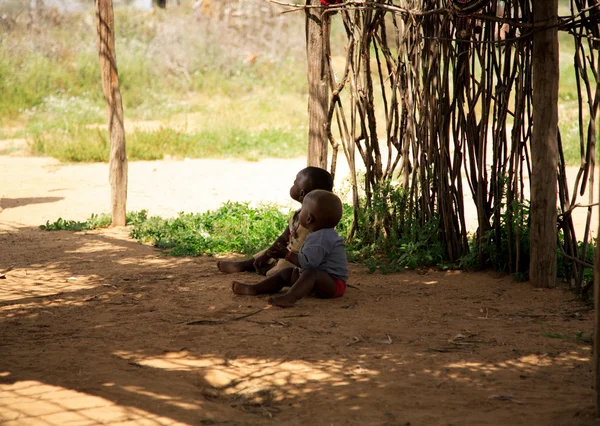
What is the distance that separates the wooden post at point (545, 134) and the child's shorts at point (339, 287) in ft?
3.94

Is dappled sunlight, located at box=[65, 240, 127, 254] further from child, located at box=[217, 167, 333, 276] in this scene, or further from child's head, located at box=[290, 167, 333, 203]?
child's head, located at box=[290, 167, 333, 203]

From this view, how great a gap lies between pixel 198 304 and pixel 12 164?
7395 millimetres

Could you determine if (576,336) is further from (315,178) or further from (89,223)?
(89,223)

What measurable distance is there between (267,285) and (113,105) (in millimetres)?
3318

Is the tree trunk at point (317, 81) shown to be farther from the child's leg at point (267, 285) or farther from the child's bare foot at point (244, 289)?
the child's bare foot at point (244, 289)

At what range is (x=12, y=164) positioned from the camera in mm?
10281

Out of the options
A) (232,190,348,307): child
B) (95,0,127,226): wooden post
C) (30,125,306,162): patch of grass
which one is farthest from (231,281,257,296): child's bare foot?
(30,125,306,162): patch of grass

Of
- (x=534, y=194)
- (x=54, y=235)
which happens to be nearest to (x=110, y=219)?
(x=54, y=235)

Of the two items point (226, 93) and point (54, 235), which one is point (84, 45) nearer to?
point (226, 93)

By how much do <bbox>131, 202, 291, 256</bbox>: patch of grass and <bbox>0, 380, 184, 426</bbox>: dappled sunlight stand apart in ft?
9.23

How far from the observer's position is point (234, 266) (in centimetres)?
478

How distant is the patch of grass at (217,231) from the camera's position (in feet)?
18.3

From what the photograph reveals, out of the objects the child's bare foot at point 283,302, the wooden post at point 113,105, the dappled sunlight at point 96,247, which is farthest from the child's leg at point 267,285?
the wooden post at point 113,105

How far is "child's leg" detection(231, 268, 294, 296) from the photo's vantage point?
13.5 ft
